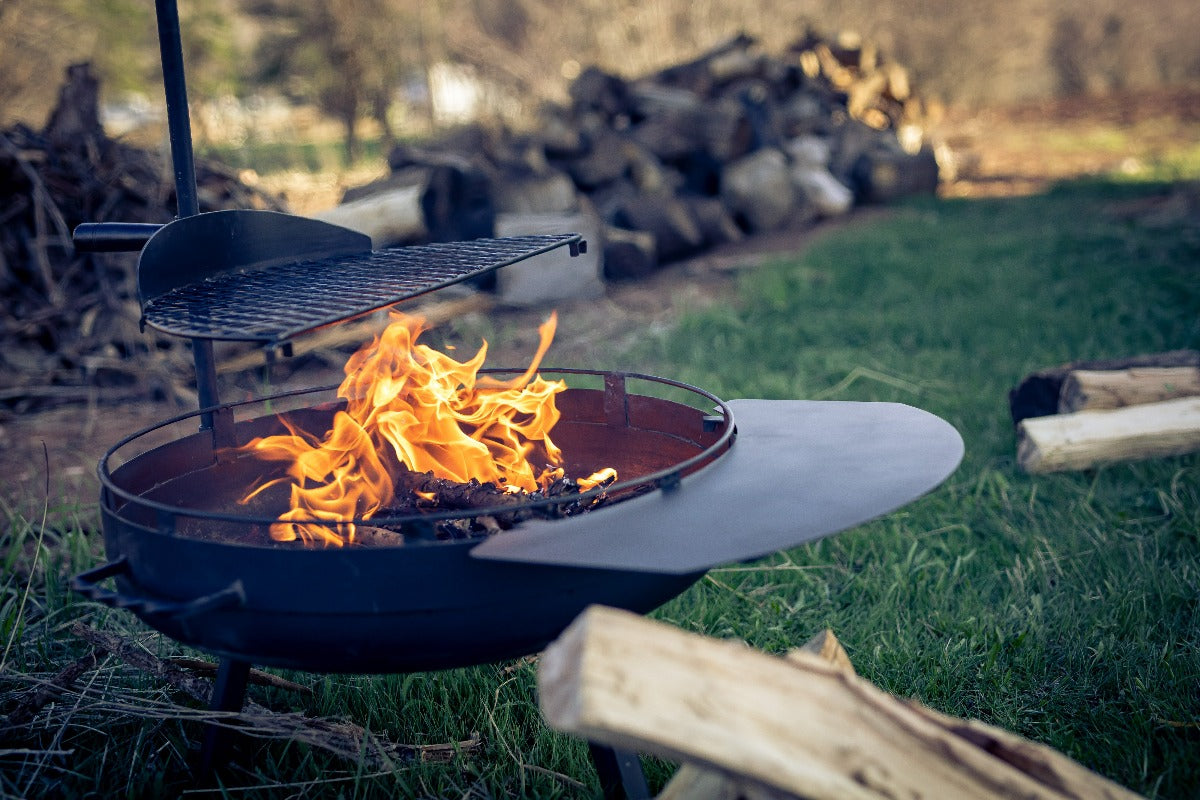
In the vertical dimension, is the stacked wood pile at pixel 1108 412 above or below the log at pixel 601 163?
below

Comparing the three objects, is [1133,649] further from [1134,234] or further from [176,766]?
[1134,234]

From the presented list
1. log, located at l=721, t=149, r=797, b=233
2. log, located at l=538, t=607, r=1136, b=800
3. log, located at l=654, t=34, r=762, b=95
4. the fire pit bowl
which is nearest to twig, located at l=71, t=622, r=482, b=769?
the fire pit bowl

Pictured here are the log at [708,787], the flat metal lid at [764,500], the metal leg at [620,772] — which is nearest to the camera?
the log at [708,787]

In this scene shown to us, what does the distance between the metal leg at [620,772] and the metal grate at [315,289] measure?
85 cm

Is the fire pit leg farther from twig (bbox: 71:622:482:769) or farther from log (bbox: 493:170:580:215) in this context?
log (bbox: 493:170:580:215)

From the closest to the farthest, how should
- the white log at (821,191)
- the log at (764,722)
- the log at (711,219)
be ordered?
the log at (764,722)
the log at (711,219)
the white log at (821,191)

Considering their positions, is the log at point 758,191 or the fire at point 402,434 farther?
the log at point 758,191

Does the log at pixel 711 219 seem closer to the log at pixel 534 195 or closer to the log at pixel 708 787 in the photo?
the log at pixel 534 195

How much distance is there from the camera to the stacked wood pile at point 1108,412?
10.6 feet

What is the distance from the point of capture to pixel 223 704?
1.73 meters

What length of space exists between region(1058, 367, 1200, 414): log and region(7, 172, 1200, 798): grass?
0.26 m

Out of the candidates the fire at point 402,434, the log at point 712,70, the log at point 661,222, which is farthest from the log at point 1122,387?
the log at point 712,70

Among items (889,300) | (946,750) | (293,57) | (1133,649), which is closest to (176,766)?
(946,750)

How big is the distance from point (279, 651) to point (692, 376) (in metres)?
2.95
